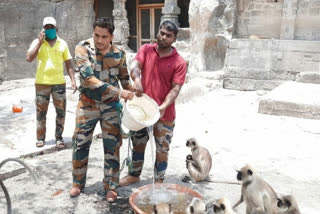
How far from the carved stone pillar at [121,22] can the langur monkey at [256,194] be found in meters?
11.0

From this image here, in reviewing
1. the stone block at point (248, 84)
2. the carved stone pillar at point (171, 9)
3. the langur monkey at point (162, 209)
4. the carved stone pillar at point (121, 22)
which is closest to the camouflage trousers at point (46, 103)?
the langur monkey at point (162, 209)

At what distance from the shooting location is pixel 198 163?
4062 mm

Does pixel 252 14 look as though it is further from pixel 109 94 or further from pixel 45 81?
pixel 109 94

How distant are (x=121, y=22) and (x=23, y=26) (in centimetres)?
371

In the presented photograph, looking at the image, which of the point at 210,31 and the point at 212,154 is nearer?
the point at 212,154

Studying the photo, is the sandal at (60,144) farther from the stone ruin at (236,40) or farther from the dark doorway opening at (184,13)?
the dark doorway opening at (184,13)

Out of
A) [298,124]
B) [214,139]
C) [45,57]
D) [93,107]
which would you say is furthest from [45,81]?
Answer: [298,124]

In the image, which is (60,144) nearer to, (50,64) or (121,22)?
(50,64)

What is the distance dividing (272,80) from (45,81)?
688 centimetres

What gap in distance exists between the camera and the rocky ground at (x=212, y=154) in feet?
12.0

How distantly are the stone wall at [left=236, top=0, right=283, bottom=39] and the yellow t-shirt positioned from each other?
7.02 m

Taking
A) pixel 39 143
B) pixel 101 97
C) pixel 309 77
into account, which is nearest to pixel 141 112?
pixel 101 97

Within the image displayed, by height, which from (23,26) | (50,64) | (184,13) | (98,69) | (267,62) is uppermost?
(184,13)

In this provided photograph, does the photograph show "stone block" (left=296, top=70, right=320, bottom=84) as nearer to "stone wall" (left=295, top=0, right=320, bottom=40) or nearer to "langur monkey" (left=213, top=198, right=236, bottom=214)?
"stone wall" (left=295, top=0, right=320, bottom=40)
